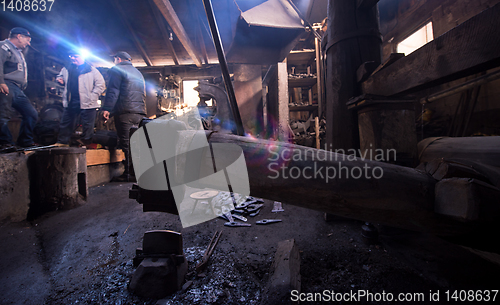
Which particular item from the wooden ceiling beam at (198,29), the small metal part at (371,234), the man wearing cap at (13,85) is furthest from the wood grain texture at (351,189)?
the wooden ceiling beam at (198,29)

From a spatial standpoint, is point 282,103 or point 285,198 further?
point 282,103

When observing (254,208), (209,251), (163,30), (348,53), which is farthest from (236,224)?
(163,30)

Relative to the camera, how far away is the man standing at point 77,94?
13.1 feet

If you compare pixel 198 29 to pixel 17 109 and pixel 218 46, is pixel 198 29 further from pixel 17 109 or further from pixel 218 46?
pixel 218 46

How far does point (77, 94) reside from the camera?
13.3 ft

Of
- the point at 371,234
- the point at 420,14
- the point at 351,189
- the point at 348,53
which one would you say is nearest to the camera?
the point at 351,189

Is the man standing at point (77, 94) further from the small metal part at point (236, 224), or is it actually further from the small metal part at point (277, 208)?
the small metal part at point (277, 208)

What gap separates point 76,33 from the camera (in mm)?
5609

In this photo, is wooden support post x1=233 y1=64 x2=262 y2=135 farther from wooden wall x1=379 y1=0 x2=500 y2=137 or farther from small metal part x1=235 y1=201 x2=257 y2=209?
wooden wall x1=379 y1=0 x2=500 y2=137

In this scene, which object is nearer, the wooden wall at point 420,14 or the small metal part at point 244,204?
the small metal part at point 244,204

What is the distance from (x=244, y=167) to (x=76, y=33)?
7818mm

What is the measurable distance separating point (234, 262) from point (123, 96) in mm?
4109

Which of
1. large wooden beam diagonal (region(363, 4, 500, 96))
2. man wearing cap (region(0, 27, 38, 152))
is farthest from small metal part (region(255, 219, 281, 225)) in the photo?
man wearing cap (region(0, 27, 38, 152))

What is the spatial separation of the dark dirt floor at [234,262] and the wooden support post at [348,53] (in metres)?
0.98
